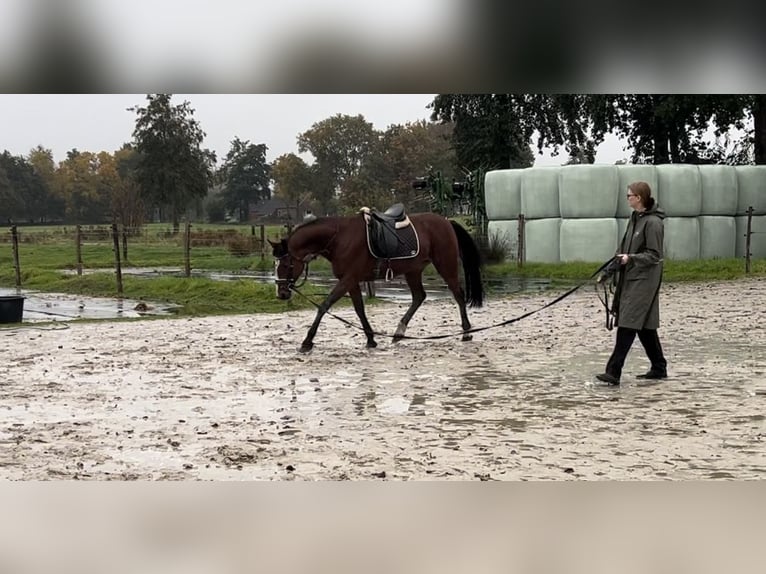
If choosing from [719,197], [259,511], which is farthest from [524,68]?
[719,197]

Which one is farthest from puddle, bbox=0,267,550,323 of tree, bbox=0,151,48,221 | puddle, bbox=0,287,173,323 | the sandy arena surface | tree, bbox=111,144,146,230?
tree, bbox=0,151,48,221

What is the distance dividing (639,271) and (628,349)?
0.53 m

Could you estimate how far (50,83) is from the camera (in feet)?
8.27

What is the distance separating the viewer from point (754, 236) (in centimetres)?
1248

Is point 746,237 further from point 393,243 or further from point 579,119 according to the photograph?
point 393,243

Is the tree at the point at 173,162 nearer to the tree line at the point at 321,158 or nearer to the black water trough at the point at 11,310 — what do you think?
the tree line at the point at 321,158

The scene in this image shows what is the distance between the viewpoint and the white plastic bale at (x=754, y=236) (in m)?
12.2

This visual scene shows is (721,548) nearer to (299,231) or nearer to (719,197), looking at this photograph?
(299,231)

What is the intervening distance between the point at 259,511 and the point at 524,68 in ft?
5.78

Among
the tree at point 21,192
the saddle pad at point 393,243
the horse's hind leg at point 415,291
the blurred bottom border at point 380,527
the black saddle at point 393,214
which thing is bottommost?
the blurred bottom border at point 380,527

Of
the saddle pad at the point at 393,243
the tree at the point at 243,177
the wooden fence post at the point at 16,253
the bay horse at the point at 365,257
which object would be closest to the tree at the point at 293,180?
the tree at the point at 243,177

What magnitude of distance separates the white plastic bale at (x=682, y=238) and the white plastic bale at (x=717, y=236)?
0.15 metres

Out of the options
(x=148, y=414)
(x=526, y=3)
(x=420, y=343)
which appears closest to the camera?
(x=526, y=3)

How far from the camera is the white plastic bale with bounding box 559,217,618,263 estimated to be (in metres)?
12.2
